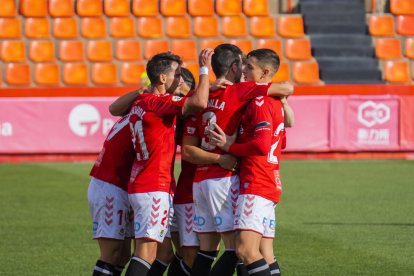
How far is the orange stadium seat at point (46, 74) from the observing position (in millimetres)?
23703

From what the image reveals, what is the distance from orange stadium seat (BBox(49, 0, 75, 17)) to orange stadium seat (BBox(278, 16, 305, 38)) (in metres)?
4.98

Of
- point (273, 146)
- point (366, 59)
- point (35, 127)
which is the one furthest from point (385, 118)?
point (273, 146)

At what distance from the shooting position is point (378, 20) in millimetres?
25625

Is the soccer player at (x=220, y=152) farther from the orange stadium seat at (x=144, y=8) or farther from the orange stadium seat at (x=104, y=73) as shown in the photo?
the orange stadium seat at (x=144, y=8)

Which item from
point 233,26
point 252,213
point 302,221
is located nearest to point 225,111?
point 252,213

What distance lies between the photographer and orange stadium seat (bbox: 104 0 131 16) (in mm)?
24609

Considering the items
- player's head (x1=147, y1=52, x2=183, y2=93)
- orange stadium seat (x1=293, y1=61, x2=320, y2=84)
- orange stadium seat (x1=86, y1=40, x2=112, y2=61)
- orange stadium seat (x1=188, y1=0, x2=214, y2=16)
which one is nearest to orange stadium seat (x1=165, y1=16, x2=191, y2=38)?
orange stadium seat (x1=188, y1=0, x2=214, y2=16)

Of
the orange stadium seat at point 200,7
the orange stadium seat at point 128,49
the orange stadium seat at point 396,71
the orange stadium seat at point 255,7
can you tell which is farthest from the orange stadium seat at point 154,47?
the orange stadium seat at point 396,71

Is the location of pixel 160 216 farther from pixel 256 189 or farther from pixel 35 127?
pixel 35 127

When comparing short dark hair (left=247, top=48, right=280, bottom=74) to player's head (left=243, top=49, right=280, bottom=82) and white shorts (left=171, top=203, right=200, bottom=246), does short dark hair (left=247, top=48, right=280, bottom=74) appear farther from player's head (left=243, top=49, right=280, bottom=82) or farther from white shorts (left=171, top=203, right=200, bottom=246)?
white shorts (left=171, top=203, right=200, bottom=246)

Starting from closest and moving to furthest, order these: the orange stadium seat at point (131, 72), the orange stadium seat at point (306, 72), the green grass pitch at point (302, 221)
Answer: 1. the green grass pitch at point (302, 221)
2. the orange stadium seat at point (131, 72)
3. the orange stadium seat at point (306, 72)

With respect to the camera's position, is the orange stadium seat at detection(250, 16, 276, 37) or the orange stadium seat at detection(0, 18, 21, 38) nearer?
the orange stadium seat at detection(0, 18, 21, 38)

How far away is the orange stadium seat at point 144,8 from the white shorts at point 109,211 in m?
17.1

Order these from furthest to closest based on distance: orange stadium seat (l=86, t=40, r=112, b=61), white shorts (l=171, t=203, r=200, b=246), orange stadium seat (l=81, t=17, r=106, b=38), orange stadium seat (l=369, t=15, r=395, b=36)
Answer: orange stadium seat (l=369, t=15, r=395, b=36) < orange stadium seat (l=81, t=17, r=106, b=38) < orange stadium seat (l=86, t=40, r=112, b=61) < white shorts (l=171, t=203, r=200, b=246)
